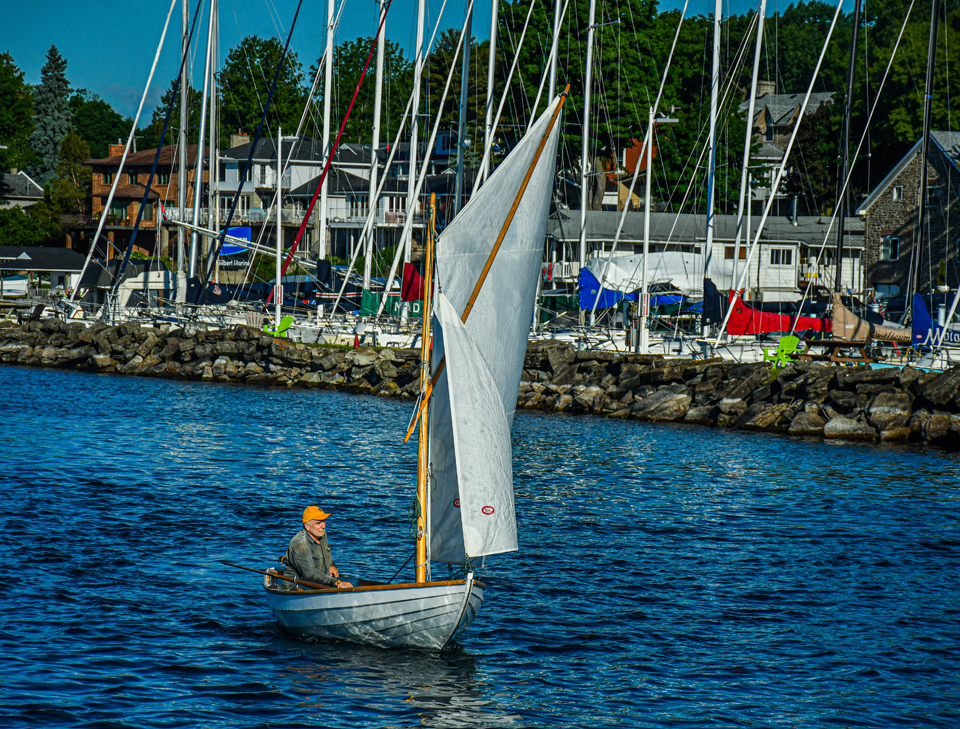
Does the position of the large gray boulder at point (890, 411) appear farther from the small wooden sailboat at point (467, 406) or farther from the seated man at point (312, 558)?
the seated man at point (312, 558)

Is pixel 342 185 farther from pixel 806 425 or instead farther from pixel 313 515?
pixel 313 515

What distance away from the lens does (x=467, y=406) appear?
605 inches

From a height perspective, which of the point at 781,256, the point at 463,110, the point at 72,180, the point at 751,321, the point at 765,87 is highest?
the point at 765,87

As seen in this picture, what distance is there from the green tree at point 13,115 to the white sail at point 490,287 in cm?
10431

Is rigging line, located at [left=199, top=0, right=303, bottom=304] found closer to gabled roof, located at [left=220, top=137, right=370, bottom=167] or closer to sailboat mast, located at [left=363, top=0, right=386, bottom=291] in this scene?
sailboat mast, located at [left=363, top=0, right=386, bottom=291]

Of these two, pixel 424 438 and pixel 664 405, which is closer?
pixel 424 438

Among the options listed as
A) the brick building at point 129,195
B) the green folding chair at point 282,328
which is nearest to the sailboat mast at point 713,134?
the green folding chair at point 282,328

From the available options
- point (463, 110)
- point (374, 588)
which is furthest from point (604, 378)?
point (374, 588)

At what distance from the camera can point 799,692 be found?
15.5 m

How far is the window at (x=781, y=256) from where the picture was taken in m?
84.7

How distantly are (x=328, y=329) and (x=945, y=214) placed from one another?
4816cm

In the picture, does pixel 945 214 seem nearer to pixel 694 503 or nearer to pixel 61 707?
pixel 694 503

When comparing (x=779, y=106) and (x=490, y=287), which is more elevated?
(x=779, y=106)

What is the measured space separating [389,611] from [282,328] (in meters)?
42.8
